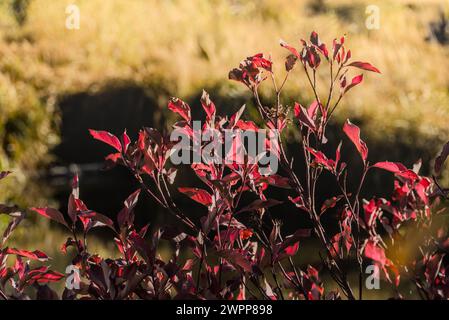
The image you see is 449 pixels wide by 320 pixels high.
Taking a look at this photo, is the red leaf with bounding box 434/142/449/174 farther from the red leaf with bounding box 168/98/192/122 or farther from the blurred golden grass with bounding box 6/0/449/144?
the blurred golden grass with bounding box 6/0/449/144

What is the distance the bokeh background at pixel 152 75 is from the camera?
21.7ft

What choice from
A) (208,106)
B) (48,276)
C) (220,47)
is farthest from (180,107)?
(220,47)

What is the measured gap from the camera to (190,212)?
5.84 metres

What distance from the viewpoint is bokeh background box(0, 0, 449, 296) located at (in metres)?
6.62

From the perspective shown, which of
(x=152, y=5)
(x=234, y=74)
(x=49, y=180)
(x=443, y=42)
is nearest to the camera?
(x=234, y=74)

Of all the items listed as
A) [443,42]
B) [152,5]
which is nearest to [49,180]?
[152,5]

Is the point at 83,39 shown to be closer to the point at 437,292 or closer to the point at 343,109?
the point at 343,109

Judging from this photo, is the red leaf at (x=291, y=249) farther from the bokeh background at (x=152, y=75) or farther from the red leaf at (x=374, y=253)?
the bokeh background at (x=152, y=75)

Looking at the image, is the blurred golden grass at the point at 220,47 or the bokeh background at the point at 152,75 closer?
the bokeh background at the point at 152,75

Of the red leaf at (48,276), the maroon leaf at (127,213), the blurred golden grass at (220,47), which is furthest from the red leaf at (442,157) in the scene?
the blurred golden grass at (220,47)

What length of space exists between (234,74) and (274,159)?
0.14 m

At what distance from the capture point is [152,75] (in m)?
8.05

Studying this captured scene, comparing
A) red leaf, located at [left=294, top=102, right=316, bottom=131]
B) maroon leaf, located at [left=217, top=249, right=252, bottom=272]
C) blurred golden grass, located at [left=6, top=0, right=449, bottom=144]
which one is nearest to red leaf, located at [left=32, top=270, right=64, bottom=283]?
maroon leaf, located at [left=217, top=249, right=252, bottom=272]

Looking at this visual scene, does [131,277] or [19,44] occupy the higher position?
[131,277]
